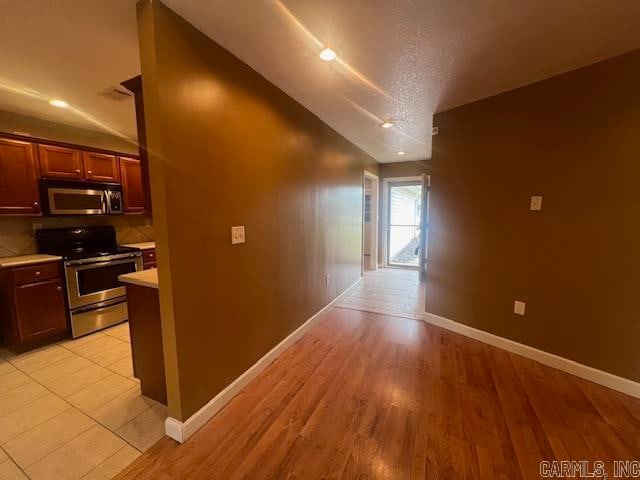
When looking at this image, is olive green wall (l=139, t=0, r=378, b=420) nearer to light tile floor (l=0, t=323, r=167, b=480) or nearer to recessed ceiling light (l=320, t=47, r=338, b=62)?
light tile floor (l=0, t=323, r=167, b=480)

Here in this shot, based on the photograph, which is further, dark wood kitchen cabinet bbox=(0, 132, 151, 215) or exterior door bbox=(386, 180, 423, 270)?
exterior door bbox=(386, 180, 423, 270)

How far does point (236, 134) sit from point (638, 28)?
2597mm

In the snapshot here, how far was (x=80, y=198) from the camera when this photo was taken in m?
3.03

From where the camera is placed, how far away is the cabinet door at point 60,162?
277 cm

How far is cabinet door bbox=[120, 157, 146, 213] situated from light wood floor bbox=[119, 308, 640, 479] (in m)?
2.94

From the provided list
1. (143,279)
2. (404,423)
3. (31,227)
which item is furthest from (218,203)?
(31,227)

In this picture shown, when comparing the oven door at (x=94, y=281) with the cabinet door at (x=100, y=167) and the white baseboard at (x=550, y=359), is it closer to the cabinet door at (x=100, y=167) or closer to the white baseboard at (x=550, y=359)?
the cabinet door at (x=100, y=167)

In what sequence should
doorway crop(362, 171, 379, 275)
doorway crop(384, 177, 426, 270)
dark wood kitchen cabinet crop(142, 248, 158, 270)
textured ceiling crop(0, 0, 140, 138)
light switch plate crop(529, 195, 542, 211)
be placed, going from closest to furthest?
1. textured ceiling crop(0, 0, 140, 138)
2. light switch plate crop(529, 195, 542, 211)
3. dark wood kitchen cabinet crop(142, 248, 158, 270)
4. doorway crop(362, 171, 379, 275)
5. doorway crop(384, 177, 426, 270)

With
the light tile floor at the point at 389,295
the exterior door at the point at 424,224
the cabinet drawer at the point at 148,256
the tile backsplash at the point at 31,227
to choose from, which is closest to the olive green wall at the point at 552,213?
the light tile floor at the point at 389,295

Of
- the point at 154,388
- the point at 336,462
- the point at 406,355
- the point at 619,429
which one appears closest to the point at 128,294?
the point at 154,388

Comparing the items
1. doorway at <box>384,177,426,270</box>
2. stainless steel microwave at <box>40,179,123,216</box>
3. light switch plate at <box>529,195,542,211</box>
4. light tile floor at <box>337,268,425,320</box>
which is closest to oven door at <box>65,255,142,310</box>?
stainless steel microwave at <box>40,179,123,216</box>

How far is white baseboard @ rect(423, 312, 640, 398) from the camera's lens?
1.92 metres

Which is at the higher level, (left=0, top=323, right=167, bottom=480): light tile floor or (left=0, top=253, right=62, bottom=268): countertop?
(left=0, top=253, right=62, bottom=268): countertop

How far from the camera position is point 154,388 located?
1.86 metres
